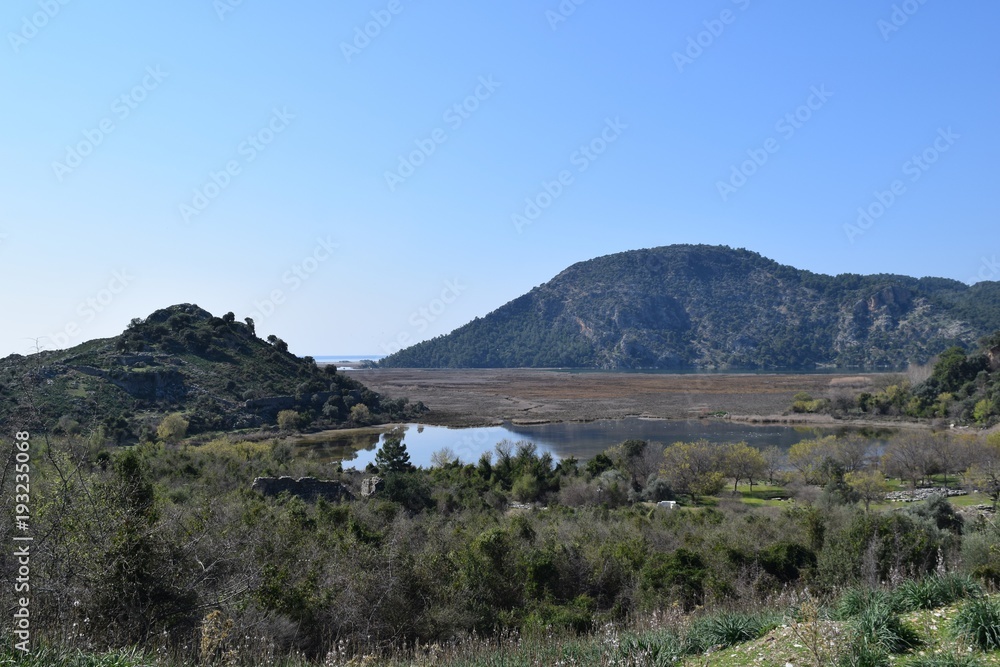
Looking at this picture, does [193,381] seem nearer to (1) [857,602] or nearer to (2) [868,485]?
(2) [868,485]

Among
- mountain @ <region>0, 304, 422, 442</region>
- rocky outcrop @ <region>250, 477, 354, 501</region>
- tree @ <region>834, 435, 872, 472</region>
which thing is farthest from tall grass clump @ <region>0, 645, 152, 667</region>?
tree @ <region>834, 435, 872, 472</region>

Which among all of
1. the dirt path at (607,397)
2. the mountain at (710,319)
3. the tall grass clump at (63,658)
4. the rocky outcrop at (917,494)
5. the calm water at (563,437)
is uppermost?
the mountain at (710,319)

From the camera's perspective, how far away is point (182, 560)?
21.6 ft

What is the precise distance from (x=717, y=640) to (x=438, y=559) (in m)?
5.65

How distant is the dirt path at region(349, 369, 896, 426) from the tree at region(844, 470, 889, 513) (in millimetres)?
31071

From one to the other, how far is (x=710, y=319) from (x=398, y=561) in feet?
501

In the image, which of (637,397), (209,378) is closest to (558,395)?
(637,397)

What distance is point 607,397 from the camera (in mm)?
75688

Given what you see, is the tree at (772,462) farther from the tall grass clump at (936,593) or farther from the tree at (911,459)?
the tall grass clump at (936,593)

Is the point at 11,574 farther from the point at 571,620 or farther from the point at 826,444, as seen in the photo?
the point at 826,444

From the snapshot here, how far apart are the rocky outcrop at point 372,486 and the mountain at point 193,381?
15.8 metres

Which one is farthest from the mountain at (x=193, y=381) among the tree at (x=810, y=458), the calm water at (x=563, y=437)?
the tree at (x=810, y=458)

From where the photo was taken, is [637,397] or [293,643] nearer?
[293,643]

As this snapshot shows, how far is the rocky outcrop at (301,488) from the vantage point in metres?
18.7
